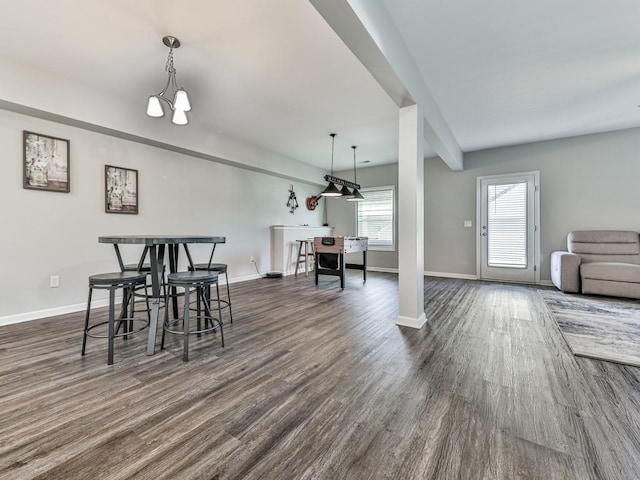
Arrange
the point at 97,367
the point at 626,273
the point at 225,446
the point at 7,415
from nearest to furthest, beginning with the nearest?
1. the point at 225,446
2. the point at 7,415
3. the point at 97,367
4. the point at 626,273

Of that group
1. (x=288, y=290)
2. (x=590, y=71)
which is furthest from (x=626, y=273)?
(x=288, y=290)

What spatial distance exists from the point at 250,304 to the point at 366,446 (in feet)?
8.90

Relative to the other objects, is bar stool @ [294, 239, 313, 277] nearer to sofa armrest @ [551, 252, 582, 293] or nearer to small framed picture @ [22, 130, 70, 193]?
small framed picture @ [22, 130, 70, 193]

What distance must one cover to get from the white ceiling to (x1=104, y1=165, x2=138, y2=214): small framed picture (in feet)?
2.63

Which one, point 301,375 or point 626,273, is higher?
point 626,273

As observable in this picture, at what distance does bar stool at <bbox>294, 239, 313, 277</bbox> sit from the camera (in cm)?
620

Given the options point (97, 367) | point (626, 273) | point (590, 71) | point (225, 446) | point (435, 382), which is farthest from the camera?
point (626, 273)

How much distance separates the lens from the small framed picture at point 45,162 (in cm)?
304

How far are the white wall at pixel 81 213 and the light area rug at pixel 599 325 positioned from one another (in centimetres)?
484

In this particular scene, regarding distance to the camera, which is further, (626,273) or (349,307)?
(626,273)

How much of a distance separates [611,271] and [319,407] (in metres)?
4.91

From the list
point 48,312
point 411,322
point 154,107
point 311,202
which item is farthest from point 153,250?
point 311,202

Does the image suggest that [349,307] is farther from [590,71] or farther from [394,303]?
[590,71]

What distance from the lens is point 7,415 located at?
4.88ft
